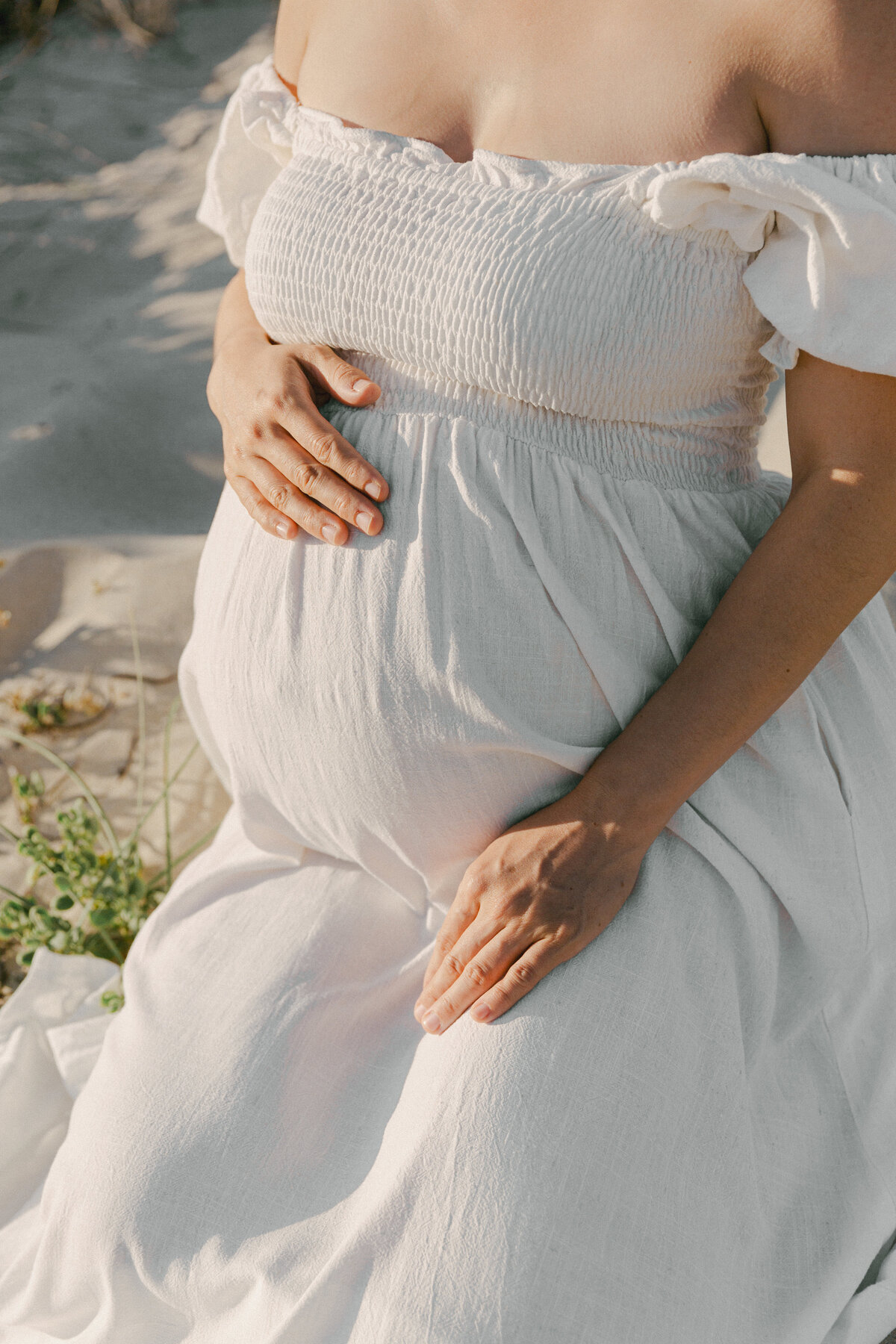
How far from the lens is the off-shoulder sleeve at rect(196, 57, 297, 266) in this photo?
1.46 metres

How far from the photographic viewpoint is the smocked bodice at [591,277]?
97 cm

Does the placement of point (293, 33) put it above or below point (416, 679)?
above

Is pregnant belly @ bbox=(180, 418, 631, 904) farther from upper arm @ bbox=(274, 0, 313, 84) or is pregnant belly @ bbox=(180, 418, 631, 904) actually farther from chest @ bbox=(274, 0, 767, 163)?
upper arm @ bbox=(274, 0, 313, 84)

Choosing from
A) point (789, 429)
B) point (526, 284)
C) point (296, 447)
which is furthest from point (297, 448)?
point (789, 429)

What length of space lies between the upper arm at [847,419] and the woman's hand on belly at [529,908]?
446mm

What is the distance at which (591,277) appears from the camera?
41.3 inches

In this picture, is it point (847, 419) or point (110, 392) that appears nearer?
point (847, 419)

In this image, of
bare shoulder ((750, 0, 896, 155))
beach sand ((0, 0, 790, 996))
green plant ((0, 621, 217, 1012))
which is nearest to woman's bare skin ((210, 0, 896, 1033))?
bare shoulder ((750, 0, 896, 155))

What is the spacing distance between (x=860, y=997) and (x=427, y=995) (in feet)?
1.76

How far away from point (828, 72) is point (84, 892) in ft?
5.00

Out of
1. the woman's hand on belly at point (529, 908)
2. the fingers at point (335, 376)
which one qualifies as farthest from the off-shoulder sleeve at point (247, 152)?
the woman's hand on belly at point (529, 908)

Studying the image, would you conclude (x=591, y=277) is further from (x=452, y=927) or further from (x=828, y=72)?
(x=452, y=927)

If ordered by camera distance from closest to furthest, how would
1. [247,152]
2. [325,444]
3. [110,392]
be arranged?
1. [325,444]
2. [247,152]
3. [110,392]

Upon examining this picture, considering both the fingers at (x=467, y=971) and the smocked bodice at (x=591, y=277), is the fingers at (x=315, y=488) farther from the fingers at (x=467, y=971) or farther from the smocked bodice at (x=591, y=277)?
the fingers at (x=467, y=971)
